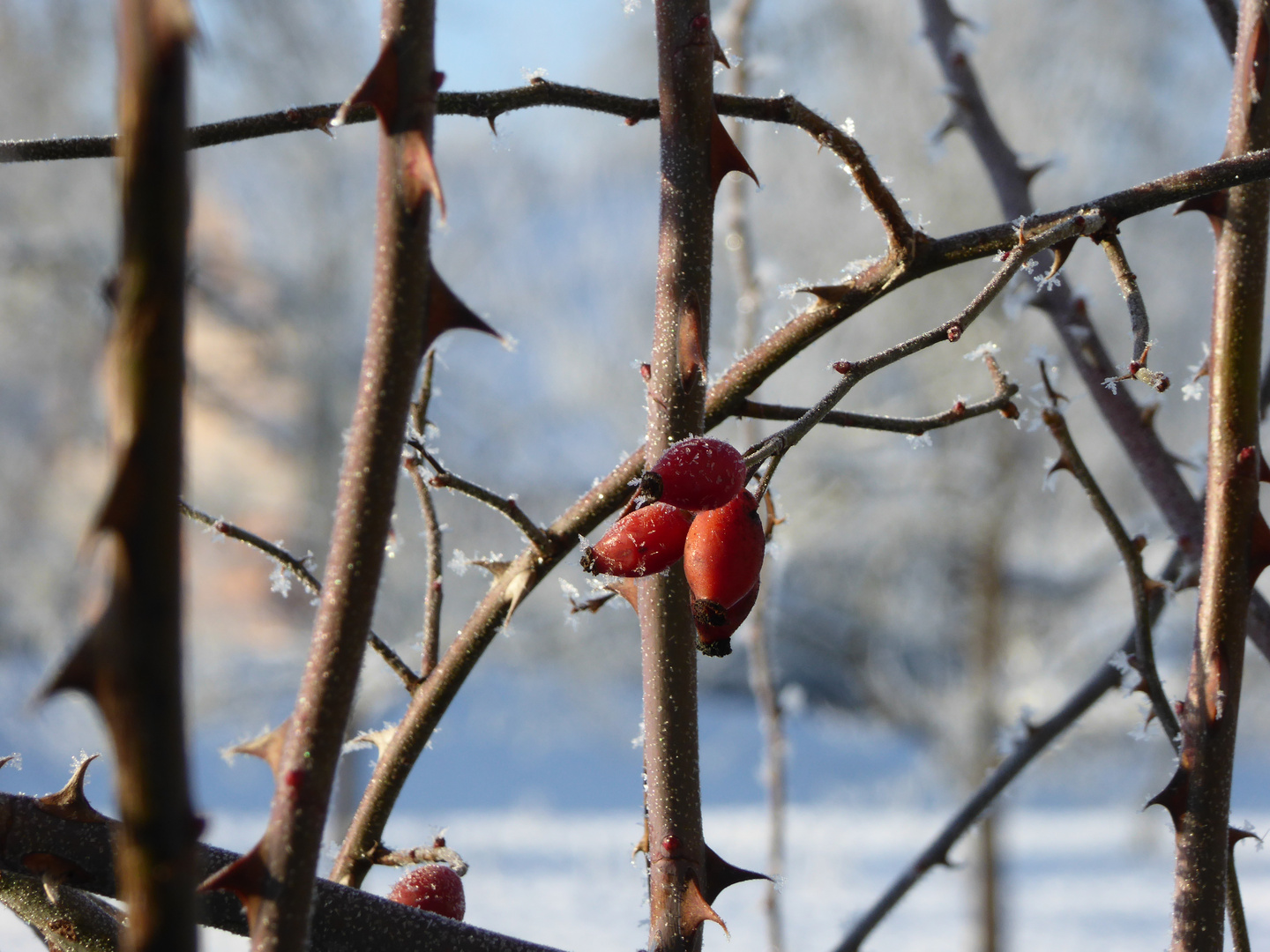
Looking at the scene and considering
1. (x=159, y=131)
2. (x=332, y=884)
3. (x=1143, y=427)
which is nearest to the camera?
(x=159, y=131)

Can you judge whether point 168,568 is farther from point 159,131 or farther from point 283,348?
point 283,348

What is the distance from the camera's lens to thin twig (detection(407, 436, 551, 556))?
1.22 ft

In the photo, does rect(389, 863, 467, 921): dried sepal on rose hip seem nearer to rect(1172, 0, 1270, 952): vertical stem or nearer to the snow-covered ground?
rect(1172, 0, 1270, 952): vertical stem

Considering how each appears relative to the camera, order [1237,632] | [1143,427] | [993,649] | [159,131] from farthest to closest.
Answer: [993,649] < [1143,427] < [1237,632] < [159,131]

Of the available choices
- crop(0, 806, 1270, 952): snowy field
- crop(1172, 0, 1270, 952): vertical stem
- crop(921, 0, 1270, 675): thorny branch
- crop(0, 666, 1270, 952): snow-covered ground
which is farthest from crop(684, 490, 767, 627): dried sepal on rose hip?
crop(0, 666, 1270, 952): snow-covered ground

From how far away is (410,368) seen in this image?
0.21 meters

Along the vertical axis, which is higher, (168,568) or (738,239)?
(738,239)

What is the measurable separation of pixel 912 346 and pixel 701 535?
0.24ft

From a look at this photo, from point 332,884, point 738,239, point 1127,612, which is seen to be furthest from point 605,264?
point 332,884

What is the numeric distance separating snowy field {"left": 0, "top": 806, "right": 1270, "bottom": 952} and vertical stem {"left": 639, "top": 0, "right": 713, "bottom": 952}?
109 inches

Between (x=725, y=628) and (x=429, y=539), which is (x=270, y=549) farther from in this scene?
(x=725, y=628)

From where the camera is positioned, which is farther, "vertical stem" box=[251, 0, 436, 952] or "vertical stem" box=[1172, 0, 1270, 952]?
"vertical stem" box=[1172, 0, 1270, 952]

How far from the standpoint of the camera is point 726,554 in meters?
0.29

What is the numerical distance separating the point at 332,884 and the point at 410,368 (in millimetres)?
139
